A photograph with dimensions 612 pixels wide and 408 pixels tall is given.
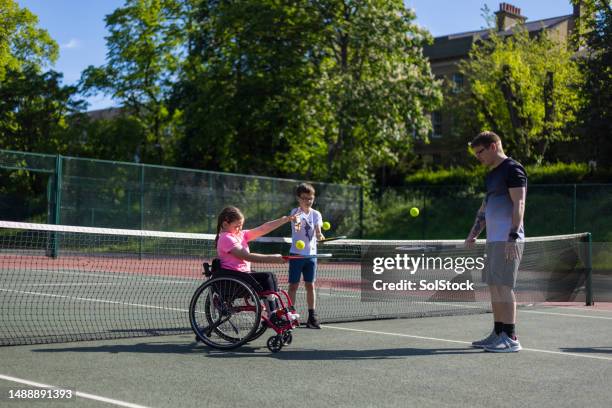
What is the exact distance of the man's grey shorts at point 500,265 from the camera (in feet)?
25.3

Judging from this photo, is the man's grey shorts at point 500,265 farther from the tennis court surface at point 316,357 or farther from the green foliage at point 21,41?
the green foliage at point 21,41

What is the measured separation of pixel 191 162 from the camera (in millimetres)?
36625

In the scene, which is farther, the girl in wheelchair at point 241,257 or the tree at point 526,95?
the tree at point 526,95

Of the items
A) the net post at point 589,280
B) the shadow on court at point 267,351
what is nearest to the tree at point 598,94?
the net post at point 589,280

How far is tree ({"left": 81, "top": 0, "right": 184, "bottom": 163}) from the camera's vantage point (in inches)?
1727

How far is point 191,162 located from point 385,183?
14589 millimetres

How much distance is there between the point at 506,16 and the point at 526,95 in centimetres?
1854

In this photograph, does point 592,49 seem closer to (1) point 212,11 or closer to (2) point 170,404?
(1) point 212,11

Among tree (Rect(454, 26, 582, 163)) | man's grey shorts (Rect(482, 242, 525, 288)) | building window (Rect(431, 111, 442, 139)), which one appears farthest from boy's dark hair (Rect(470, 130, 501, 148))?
building window (Rect(431, 111, 442, 139))

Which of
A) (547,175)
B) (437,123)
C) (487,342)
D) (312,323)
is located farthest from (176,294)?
(437,123)

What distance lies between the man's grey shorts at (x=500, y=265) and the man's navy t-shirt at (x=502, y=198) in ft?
0.27

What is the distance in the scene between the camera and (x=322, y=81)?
2923 centimetres

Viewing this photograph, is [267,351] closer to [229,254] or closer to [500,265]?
[229,254]

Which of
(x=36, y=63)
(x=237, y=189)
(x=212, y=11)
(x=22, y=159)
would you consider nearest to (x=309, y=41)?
(x=212, y=11)
